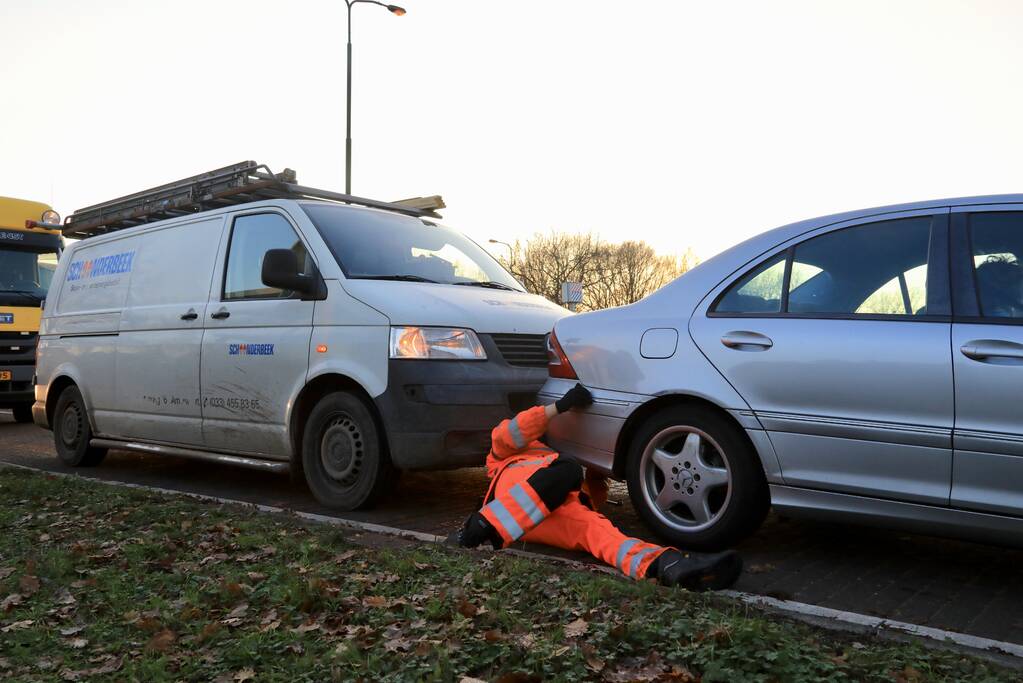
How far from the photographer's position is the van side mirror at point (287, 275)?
6.14 meters

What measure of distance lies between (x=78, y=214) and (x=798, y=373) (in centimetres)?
766

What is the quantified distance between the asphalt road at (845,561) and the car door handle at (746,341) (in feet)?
3.46

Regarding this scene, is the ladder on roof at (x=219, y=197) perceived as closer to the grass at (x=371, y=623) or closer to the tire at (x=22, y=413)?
the grass at (x=371, y=623)

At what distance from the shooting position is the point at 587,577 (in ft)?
13.5

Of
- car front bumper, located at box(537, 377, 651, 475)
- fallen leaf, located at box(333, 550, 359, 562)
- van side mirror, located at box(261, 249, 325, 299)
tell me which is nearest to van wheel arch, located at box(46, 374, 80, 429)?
van side mirror, located at box(261, 249, 325, 299)

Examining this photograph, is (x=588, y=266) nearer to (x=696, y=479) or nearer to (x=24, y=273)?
(x=24, y=273)

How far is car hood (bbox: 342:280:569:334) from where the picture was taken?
19.5ft

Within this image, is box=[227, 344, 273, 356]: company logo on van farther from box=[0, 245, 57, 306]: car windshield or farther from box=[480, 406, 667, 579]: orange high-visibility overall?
box=[0, 245, 57, 306]: car windshield

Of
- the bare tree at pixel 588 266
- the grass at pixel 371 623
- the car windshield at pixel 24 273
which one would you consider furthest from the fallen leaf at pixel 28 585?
the bare tree at pixel 588 266

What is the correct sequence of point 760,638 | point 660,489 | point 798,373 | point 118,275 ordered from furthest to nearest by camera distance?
point 118,275 → point 660,489 → point 798,373 → point 760,638

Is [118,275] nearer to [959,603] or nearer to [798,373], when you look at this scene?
[798,373]

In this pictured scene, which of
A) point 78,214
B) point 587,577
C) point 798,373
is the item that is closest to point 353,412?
point 587,577

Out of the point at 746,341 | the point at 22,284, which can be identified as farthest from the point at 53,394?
the point at 746,341

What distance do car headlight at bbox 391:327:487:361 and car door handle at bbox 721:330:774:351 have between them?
68.4 inches
